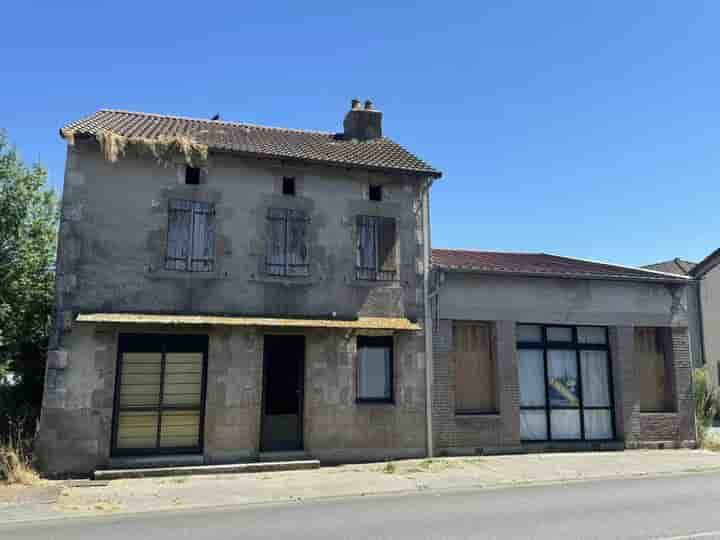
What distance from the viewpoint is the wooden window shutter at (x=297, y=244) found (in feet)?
40.8

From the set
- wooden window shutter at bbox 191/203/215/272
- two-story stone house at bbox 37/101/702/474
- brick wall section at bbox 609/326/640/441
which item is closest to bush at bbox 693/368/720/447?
two-story stone house at bbox 37/101/702/474

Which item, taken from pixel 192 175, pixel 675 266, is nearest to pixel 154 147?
pixel 192 175

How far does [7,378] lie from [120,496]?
27.3 feet

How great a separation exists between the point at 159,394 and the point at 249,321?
2.29 meters

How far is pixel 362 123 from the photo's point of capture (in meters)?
15.2

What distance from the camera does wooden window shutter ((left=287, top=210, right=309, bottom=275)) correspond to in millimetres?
12422

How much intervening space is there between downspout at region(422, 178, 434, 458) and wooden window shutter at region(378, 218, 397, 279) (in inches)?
31.8

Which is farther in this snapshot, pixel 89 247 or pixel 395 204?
pixel 395 204

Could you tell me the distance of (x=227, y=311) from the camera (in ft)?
38.7

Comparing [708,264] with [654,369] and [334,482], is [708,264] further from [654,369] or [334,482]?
[334,482]

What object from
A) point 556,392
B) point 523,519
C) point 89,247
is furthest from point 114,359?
point 556,392

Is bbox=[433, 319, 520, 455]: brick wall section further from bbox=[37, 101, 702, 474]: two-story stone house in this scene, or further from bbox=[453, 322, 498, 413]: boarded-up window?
bbox=[453, 322, 498, 413]: boarded-up window

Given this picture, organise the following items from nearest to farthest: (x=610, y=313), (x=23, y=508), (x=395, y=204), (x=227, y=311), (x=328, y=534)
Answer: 1. (x=328, y=534)
2. (x=23, y=508)
3. (x=227, y=311)
4. (x=395, y=204)
5. (x=610, y=313)

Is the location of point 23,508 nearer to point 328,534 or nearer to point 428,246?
point 328,534
